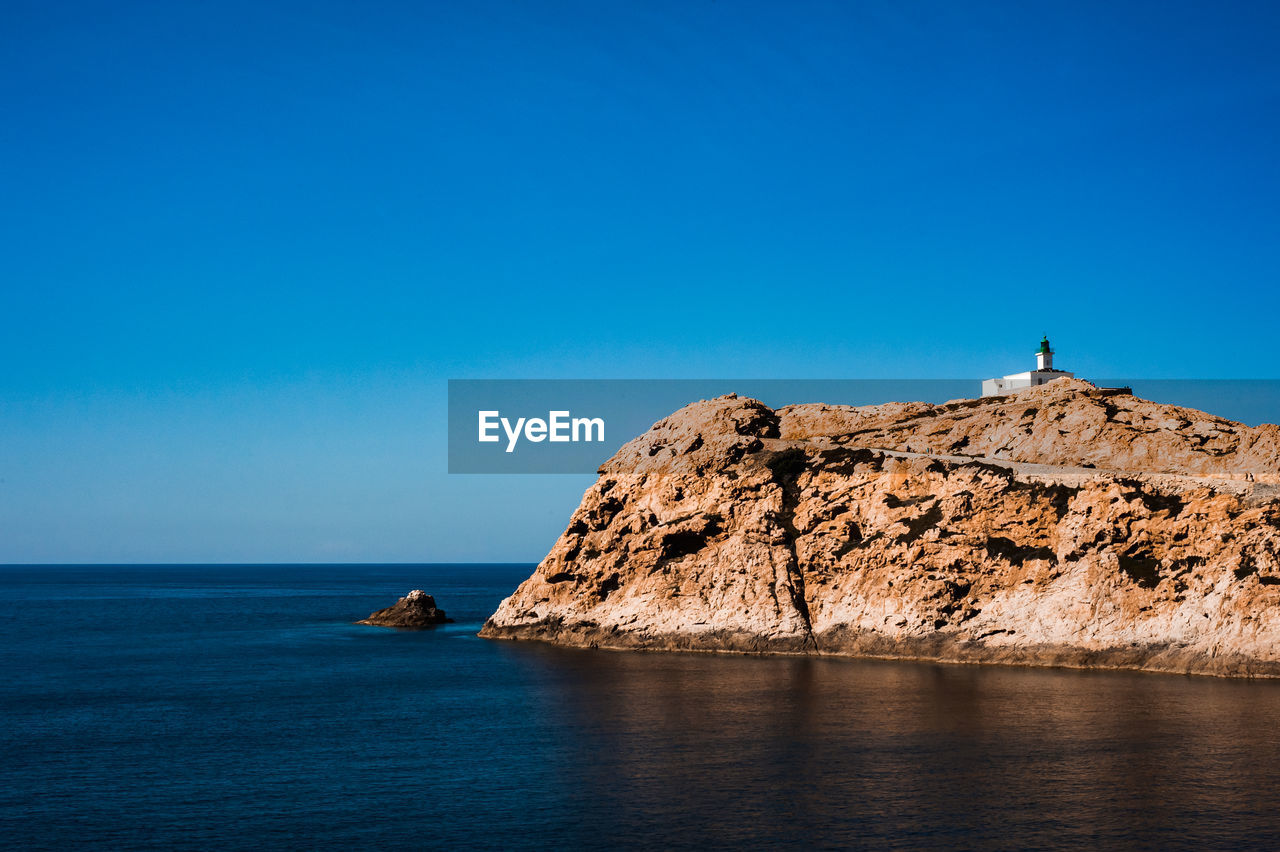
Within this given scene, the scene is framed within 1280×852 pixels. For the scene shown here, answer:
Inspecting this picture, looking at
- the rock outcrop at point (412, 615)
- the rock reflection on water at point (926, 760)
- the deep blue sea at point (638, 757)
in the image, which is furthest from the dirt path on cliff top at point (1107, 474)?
the rock outcrop at point (412, 615)

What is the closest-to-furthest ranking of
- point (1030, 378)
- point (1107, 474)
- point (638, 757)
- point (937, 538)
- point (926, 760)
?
point (926, 760) → point (638, 757) → point (1107, 474) → point (937, 538) → point (1030, 378)

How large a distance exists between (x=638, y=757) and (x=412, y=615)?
190 ft

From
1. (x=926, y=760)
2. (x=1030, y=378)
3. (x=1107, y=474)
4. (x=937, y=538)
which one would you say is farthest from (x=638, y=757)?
(x=1030, y=378)

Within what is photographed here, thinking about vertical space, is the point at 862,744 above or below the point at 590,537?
below

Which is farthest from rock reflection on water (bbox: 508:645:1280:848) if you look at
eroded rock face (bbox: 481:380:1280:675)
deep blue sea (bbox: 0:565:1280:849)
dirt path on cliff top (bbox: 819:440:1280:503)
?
dirt path on cliff top (bbox: 819:440:1280:503)

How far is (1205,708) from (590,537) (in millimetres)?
40760

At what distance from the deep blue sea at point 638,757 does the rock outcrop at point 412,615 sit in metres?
29.0

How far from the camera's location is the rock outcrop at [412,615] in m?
85.4

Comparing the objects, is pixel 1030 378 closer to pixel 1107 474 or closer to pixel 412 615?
pixel 1107 474

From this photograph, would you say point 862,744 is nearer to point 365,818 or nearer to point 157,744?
point 365,818

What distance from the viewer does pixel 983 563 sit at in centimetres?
5434

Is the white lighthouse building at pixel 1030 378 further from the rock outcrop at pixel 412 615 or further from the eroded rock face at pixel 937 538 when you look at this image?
the rock outcrop at pixel 412 615

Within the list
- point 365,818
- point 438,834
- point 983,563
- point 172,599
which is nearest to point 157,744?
point 365,818

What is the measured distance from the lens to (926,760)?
30016 mm
